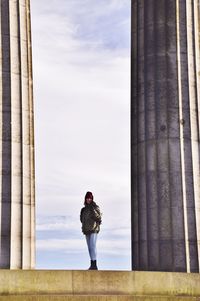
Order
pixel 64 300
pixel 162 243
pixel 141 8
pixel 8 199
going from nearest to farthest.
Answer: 1. pixel 64 300
2. pixel 8 199
3. pixel 162 243
4. pixel 141 8

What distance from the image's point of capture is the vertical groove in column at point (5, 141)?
33.1m

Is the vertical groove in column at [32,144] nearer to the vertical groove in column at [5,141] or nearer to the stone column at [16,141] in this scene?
the stone column at [16,141]

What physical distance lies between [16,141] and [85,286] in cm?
742

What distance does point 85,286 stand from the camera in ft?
99.1

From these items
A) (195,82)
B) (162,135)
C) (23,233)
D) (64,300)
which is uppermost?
(195,82)

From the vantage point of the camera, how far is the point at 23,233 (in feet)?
110

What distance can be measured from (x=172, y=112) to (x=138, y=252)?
7170 mm

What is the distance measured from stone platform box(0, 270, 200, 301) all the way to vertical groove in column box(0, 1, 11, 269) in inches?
150

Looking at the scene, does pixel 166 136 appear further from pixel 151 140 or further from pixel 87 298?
pixel 87 298

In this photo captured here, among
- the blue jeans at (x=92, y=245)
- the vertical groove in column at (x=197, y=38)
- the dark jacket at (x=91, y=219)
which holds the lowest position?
the blue jeans at (x=92, y=245)

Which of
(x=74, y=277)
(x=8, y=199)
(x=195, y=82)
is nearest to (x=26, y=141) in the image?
(x=8, y=199)

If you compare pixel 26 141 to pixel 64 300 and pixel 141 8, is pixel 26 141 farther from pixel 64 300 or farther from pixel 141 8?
pixel 141 8

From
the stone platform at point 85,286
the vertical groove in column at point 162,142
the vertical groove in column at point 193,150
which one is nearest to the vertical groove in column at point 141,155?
the vertical groove in column at point 162,142

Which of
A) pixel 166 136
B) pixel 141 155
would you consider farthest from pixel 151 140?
pixel 141 155
